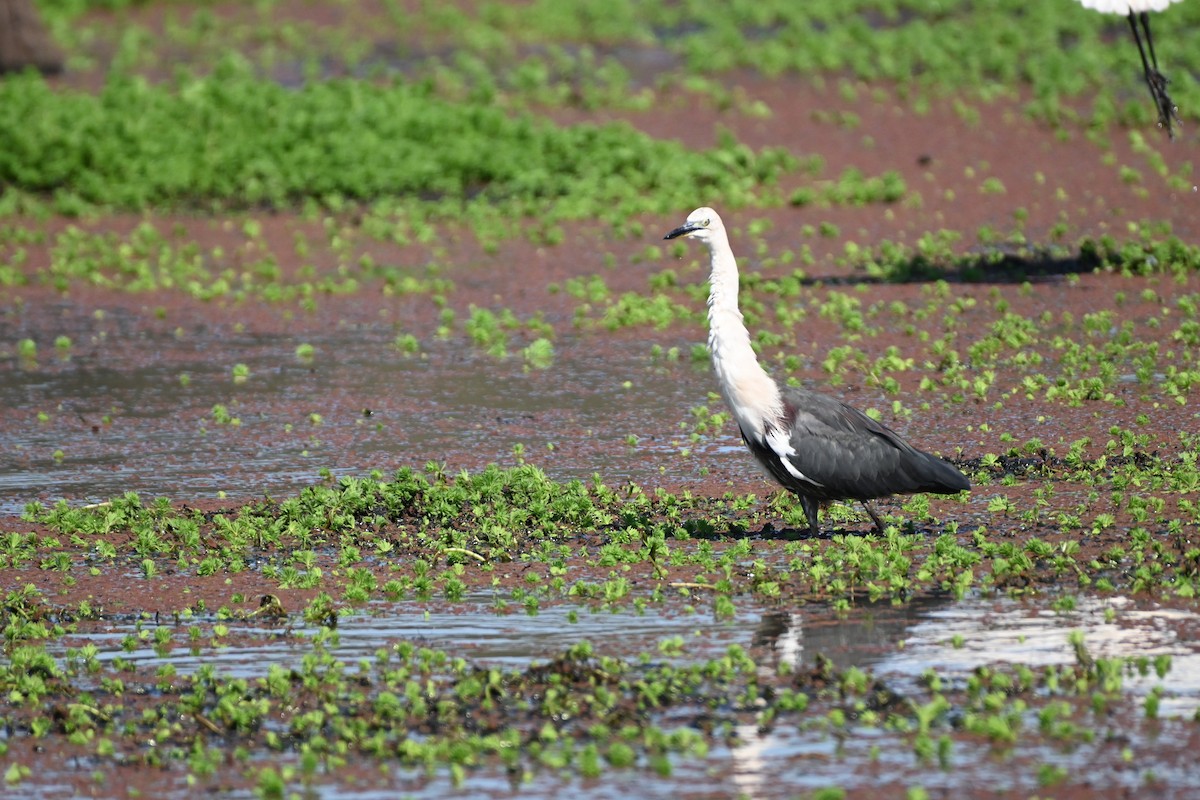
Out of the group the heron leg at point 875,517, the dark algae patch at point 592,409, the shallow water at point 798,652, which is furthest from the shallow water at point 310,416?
the shallow water at point 798,652

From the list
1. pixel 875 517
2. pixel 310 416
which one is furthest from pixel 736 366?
pixel 310 416

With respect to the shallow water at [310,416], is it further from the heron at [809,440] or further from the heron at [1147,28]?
the heron at [1147,28]

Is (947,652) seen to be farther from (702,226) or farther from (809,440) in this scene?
(702,226)

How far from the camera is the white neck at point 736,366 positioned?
9.15 metres

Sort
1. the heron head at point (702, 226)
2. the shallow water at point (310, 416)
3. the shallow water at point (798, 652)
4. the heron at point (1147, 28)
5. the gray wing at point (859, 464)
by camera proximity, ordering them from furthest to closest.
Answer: the heron at point (1147, 28), the shallow water at point (310, 416), the heron head at point (702, 226), the gray wing at point (859, 464), the shallow water at point (798, 652)

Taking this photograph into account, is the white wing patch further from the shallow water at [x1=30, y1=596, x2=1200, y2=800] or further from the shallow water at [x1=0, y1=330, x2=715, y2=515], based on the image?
the shallow water at [x1=0, y1=330, x2=715, y2=515]

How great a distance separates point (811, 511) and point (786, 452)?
43 centimetres

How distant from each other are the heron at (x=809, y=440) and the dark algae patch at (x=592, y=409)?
0.31m

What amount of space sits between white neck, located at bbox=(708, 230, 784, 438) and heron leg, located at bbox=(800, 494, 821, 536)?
423 millimetres

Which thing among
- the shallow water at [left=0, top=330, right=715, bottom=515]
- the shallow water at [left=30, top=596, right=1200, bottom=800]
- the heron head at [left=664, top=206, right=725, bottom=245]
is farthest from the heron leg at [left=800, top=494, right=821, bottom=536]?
the shallow water at [left=0, top=330, right=715, bottom=515]

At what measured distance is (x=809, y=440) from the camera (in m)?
9.05

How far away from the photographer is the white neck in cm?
915

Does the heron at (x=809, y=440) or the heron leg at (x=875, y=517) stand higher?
the heron at (x=809, y=440)

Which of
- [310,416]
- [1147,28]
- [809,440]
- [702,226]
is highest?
[1147,28]
